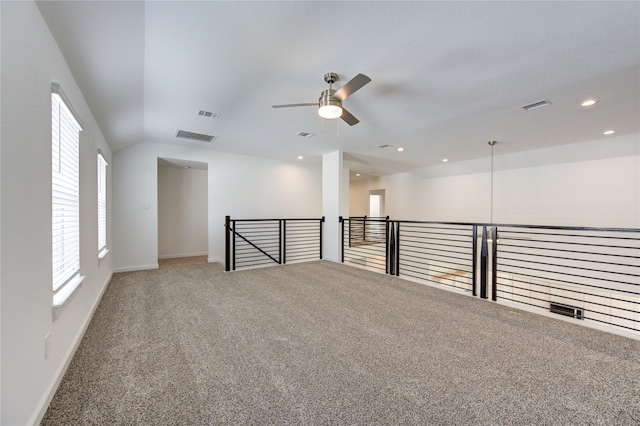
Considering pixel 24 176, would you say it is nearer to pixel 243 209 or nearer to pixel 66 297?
pixel 66 297

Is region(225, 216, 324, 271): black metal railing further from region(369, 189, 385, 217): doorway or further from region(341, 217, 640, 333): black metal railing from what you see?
region(369, 189, 385, 217): doorway

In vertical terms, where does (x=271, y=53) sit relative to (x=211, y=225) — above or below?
above

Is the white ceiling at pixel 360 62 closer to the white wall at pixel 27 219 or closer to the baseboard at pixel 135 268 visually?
the white wall at pixel 27 219

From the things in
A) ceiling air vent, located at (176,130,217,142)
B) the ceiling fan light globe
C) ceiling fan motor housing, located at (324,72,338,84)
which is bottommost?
the ceiling fan light globe

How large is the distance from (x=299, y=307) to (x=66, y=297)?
2112 mm

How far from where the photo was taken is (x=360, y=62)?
2.53m

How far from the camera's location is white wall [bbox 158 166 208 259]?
6797 mm

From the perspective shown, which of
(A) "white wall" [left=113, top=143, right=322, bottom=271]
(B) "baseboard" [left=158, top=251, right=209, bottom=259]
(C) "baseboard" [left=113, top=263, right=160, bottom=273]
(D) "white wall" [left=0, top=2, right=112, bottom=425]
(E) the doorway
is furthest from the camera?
(E) the doorway

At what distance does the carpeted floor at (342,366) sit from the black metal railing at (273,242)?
10.3 feet

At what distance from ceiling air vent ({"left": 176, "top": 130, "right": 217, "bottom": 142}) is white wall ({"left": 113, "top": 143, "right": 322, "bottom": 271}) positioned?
2.67ft

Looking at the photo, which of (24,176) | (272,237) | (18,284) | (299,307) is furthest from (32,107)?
(272,237)

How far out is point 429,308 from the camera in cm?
308

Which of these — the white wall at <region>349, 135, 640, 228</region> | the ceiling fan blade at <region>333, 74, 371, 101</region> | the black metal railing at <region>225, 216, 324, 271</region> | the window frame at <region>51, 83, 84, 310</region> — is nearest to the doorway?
the white wall at <region>349, 135, 640, 228</region>

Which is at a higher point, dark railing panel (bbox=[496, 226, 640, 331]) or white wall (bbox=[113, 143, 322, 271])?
white wall (bbox=[113, 143, 322, 271])
